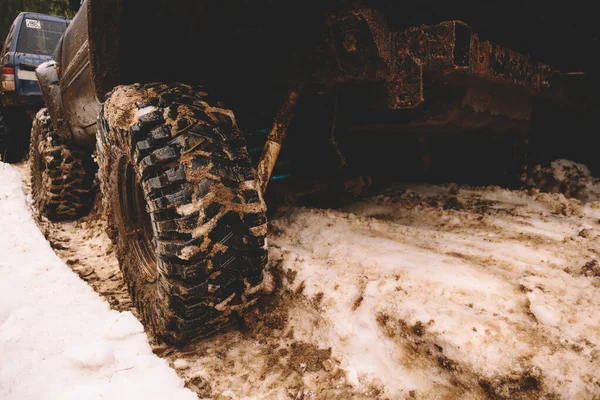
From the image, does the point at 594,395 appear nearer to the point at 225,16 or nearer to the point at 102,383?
the point at 102,383

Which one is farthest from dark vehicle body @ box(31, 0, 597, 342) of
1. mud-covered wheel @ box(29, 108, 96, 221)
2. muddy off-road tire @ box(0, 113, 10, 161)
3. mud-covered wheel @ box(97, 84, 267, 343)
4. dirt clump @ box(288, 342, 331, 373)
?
muddy off-road tire @ box(0, 113, 10, 161)

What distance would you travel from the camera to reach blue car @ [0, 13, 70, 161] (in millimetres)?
4977

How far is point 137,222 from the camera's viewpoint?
1787 mm

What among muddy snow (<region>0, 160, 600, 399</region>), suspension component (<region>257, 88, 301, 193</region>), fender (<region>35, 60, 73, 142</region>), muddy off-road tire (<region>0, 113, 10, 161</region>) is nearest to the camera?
muddy snow (<region>0, 160, 600, 399</region>)

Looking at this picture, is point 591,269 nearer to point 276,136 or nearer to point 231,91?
point 276,136

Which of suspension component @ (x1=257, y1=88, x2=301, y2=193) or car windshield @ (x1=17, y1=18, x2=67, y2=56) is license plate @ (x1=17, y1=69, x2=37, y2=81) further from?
suspension component @ (x1=257, y1=88, x2=301, y2=193)

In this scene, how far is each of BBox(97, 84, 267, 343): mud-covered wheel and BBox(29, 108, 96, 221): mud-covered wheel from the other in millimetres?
1914

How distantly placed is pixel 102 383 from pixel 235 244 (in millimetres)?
616

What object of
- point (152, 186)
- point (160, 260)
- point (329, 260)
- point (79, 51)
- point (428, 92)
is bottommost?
point (329, 260)

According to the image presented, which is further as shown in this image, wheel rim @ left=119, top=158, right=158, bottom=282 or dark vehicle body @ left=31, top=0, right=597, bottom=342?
wheel rim @ left=119, top=158, right=158, bottom=282

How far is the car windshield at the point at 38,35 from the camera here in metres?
5.20

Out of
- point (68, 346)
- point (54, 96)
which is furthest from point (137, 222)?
point (54, 96)

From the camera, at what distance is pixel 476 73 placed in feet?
4.08

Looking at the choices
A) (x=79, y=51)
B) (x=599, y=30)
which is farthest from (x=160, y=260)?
(x=599, y=30)
